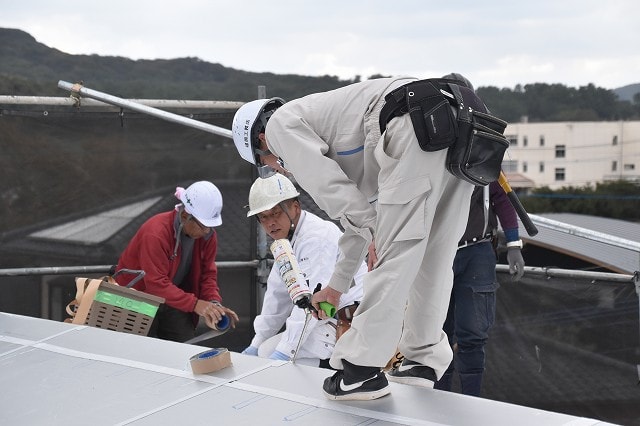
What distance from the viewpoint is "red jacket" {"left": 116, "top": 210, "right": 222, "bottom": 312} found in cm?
515

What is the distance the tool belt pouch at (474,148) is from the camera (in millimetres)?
2762

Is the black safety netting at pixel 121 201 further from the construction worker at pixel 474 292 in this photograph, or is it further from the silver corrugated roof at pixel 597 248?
the silver corrugated roof at pixel 597 248

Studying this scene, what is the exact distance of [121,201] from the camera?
5941mm

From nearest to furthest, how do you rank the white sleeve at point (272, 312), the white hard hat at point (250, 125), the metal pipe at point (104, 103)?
the white hard hat at point (250, 125) → the white sleeve at point (272, 312) → the metal pipe at point (104, 103)

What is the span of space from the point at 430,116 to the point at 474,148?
0.68 ft

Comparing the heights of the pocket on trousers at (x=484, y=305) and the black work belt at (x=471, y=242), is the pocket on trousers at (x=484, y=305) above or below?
below

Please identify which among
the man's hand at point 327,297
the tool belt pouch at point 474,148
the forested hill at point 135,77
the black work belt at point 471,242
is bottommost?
the man's hand at point 327,297

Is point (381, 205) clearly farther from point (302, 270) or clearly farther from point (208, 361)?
point (302, 270)

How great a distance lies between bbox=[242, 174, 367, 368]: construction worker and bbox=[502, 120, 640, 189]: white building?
48.4 meters

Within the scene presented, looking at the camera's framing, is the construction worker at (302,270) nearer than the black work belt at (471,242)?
Yes

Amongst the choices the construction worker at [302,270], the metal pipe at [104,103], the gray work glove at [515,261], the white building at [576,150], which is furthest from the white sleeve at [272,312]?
the white building at [576,150]

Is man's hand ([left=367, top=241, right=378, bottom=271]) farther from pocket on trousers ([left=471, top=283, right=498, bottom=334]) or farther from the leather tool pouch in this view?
pocket on trousers ([left=471, top=283, right=498, bottom=334])

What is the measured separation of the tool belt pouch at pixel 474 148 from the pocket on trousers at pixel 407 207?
0.46ft

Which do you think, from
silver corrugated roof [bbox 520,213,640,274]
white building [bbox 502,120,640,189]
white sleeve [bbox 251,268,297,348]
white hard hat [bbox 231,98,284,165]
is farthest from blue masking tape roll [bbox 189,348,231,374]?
white building [bbox 502,120,640,189]
